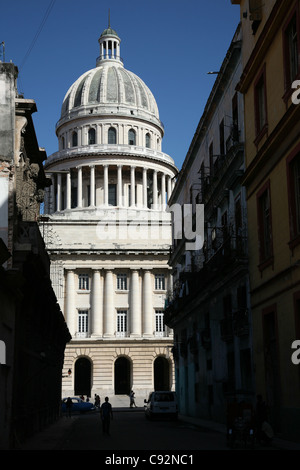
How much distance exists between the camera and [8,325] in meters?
20.3

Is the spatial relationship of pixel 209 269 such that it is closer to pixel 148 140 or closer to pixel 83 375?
pixel 83 375

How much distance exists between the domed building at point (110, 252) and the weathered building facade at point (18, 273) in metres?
42.0

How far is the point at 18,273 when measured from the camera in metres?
20.1

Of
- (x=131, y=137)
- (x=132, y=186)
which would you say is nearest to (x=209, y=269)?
(x=132, y=186)

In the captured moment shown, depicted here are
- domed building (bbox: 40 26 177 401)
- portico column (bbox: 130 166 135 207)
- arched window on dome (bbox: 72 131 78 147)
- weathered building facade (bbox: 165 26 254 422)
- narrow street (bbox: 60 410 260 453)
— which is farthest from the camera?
arched window on dome (bbox: 72 131 78 147)

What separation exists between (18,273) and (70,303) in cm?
5764

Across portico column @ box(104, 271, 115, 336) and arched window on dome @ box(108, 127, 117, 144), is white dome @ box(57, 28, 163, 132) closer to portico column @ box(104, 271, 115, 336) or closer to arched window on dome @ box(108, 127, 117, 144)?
arched window on dome @ box(108, 127, 117, 144)

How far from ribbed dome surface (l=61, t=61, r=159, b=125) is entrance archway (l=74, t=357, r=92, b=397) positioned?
1395 inches

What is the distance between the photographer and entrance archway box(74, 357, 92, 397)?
253ft

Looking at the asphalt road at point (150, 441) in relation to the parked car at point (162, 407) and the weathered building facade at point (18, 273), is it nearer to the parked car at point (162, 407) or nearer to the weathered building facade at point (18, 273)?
the weathered building facade at point (18, 273)

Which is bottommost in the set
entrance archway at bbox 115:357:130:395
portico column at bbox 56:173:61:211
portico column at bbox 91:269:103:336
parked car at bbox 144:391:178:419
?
parked car at bbox 144:391:178:419

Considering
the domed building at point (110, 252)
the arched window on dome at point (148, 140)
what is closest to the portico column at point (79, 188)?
the domed building at point (110, 252)

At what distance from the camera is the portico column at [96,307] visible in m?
76.8

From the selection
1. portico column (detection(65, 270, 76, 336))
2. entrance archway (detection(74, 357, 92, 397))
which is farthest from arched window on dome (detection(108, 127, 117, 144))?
entrance archway (detection(74, 357, 92, 397))
